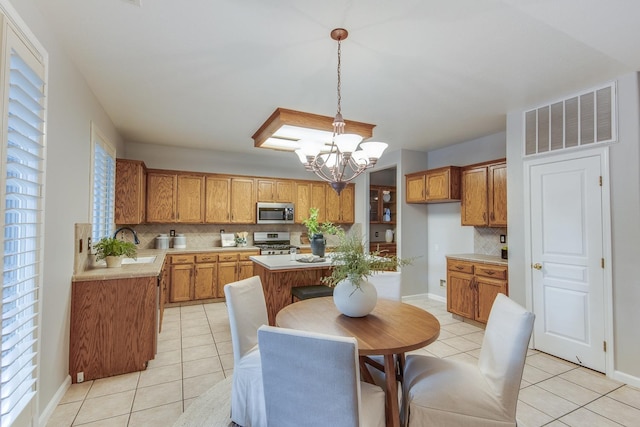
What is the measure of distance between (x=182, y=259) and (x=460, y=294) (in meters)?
4.23

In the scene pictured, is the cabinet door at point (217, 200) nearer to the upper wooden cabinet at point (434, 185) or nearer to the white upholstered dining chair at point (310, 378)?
the upper wooden cabinet at point (434, 185)

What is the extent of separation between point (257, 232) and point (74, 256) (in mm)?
Answer: 3474

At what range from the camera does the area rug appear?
2092 mm

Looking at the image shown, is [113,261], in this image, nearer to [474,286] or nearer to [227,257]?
[227,257]

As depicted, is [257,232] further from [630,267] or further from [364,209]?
[630,267]

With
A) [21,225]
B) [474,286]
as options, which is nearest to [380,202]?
[474,286]

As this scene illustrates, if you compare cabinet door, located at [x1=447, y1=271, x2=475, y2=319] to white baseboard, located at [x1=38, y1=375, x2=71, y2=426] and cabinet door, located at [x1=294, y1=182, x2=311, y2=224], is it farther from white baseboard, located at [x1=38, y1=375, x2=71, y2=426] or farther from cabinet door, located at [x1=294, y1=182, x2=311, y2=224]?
white baseboard, located at [x1=38, y1=375, x2=71, y2=426]

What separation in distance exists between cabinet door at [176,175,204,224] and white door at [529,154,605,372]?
4826 mm

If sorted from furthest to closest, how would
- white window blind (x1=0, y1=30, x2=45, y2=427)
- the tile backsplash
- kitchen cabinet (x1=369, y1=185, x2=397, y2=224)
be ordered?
kitchen cabinet (x1=369, y1=185, x2=397, y2=224)
the tile backsplash
white window blind (x1=0, y1=30, x2=45, y2=427)

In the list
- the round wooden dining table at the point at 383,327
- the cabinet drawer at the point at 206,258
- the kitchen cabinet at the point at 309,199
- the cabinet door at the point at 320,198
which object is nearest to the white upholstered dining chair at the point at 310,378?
the round wooden dining table at the point at 383,327

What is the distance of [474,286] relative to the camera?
161 inches

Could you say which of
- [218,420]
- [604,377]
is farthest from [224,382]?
[604,377]

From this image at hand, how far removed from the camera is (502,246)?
4.33 meters

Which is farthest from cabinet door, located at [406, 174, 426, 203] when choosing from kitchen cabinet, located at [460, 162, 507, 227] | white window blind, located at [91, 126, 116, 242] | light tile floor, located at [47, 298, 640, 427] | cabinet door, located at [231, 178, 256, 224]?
white window blind, located at [91, 126, 116, 242]
